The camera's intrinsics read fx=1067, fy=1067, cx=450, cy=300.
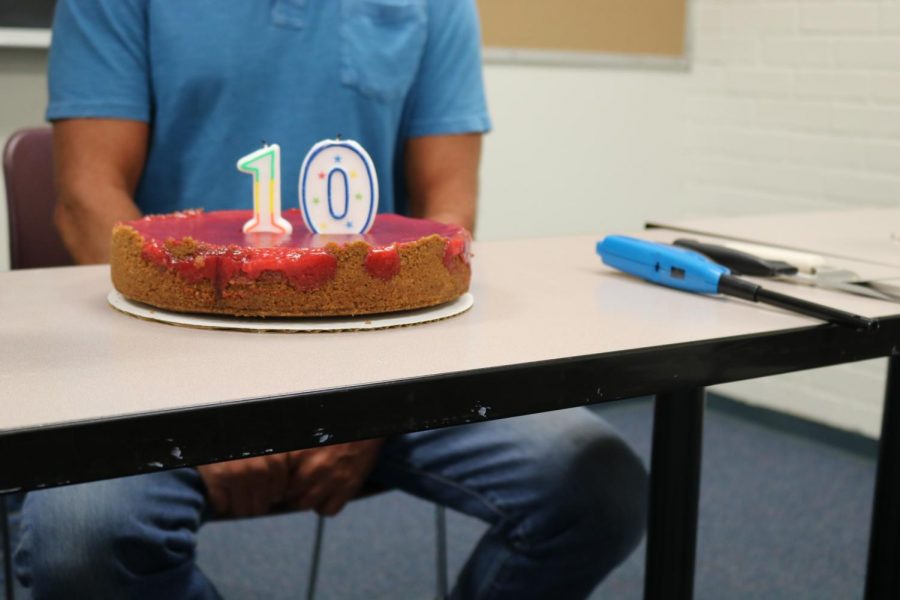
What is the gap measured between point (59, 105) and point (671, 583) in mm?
938

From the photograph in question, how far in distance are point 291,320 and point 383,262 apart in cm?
8

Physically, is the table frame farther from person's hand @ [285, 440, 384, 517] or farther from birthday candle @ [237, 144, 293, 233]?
person's hand @ [285, 440, 384, 517]

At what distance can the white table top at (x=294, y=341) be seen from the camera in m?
0.58

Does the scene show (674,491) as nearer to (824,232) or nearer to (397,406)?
(824,232)

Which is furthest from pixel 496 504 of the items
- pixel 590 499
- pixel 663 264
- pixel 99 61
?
pixel 99 61

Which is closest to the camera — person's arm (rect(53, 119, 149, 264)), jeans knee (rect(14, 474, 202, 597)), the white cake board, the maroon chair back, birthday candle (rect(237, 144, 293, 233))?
the white cake board

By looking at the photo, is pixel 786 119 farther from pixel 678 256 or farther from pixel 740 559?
pixel 678 256

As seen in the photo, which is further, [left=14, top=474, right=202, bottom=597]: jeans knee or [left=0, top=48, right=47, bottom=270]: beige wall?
[left=0, top=48, right=47, bottom=270]: beige wall

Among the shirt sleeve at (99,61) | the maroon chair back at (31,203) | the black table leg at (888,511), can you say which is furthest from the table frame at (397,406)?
the maroon chair back at (31,203)

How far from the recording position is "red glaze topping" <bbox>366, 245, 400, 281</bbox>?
0.74 metres

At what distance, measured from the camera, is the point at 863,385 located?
264 cm

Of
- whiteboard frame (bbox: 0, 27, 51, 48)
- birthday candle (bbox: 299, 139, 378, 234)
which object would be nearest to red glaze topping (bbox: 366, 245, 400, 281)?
birthday candle (bbox: 299, 139, 378, 234)

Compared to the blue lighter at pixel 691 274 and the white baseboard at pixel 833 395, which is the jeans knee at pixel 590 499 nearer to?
the blue lighter at pixel 691 274

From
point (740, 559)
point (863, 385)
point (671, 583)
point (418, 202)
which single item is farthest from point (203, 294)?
point (863, 385)
